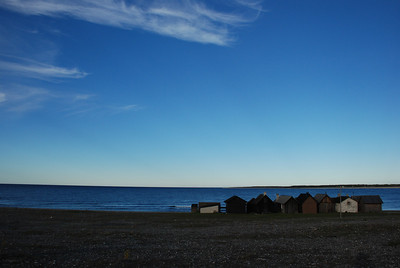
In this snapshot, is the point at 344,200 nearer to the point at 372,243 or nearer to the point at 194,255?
the point at 372,243

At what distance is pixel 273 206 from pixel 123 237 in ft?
170

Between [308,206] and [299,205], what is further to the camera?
[299,205]

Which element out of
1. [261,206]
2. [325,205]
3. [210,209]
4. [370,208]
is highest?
[325,205]

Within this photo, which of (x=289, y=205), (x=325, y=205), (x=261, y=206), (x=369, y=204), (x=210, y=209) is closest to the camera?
(x=261, y=206)

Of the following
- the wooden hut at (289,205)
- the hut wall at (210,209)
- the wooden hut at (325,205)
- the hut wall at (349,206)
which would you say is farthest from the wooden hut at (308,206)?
the hut wall at (210,209)

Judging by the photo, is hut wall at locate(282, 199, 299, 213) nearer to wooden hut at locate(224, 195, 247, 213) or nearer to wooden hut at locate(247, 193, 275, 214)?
wooden hut at locate(247, 193, 275, 214)

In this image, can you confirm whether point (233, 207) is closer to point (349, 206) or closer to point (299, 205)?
point (299, 205)

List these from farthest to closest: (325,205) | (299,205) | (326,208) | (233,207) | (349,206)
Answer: (325,205), (326,208), (299,205), (349,206), (233,207)

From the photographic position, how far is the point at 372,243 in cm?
2845

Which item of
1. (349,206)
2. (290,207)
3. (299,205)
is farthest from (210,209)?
(349,206)

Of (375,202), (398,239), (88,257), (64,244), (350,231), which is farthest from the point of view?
(375,202)

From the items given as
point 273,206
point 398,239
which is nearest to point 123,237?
point 398,239

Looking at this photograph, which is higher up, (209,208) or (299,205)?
(299,205)

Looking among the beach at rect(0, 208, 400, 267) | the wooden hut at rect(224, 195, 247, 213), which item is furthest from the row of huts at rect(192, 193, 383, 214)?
the beach at rect(0, 208, 400, 267)
